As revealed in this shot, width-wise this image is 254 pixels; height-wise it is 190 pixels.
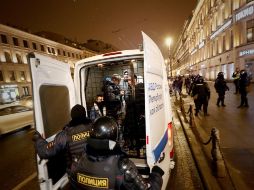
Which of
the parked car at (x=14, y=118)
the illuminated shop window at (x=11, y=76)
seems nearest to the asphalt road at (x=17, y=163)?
the parked car at (x=14, y=118)

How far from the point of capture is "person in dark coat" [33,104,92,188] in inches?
100

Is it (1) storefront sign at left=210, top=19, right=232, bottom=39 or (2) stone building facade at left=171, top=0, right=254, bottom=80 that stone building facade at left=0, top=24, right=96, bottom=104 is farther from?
(1) storefront sign at left=210, top=19, right=232, bottom=39

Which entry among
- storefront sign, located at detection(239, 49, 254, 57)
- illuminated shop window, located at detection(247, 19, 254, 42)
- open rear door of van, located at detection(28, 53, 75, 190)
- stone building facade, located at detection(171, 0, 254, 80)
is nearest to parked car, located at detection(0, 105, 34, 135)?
open rear door of van, located at detection(28, 53, 75, 190)

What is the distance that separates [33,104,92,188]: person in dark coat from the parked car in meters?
7.55

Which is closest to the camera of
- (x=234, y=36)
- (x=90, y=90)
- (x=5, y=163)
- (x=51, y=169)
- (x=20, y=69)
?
(x=51, y=169)

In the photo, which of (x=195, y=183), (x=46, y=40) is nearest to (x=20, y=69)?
(x=46, y=40)

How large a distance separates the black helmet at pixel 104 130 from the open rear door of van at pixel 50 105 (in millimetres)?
985

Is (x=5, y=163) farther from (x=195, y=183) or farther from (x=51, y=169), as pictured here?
(x=195, y=183)

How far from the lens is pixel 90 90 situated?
538cm

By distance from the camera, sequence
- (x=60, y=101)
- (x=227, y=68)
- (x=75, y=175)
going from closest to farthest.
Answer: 1. (x=75, y=175)
2. (x=60, y=101)
3. (x=227, y=68)

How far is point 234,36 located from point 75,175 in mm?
33993

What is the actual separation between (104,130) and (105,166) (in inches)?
11.8

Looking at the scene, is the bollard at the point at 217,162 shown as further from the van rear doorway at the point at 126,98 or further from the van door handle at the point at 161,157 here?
the van door handle at the point at 161,157

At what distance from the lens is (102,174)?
1758mm
